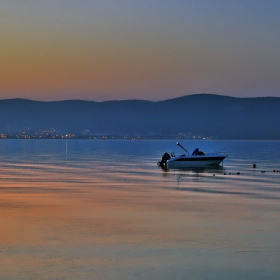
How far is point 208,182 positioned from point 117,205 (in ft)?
74.2

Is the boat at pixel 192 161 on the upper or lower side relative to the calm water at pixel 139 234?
upper

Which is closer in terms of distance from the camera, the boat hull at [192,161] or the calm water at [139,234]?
the calm water at [139,234]

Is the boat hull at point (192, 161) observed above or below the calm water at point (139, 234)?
above

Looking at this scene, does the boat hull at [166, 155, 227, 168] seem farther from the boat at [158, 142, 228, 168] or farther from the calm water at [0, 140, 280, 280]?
the calm water at [0, 140, 280, 280]

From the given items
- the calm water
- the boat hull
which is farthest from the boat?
the calm water

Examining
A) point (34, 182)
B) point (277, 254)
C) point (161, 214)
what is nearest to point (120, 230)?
point (161, 214)

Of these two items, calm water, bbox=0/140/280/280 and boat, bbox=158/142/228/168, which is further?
boat, bbox=158/142/228/168

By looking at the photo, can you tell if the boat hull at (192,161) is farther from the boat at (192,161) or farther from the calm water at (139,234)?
the calm water at (139,234)

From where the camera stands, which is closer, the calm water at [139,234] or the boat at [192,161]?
the calm water at [139,234]

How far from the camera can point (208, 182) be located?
58562 mm

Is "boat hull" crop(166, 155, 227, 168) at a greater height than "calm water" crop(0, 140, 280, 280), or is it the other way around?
"boat hull" crop(166, 155, 227, 168)

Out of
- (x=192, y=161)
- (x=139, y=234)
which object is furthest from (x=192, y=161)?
(x=139, y=234)

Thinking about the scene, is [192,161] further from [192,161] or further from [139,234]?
[139,234]

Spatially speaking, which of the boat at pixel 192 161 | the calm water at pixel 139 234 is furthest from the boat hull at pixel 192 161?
the calm water at pixel 139 234
